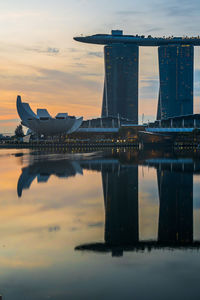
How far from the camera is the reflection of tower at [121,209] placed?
18.7m

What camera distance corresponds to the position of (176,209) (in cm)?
2523

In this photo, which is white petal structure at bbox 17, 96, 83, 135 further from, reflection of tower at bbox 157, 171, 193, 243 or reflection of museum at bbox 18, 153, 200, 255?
reflection of tower at bbox 157, 171, 193, 243

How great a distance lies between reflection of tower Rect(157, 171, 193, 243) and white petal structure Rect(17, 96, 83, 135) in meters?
128

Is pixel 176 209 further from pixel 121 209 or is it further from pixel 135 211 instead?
pixel 121 209

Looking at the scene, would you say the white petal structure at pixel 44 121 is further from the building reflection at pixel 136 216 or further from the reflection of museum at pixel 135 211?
the building reflection at pixel 136 216

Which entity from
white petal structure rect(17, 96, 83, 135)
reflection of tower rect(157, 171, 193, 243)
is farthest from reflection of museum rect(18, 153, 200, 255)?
white petal structure rect(17, 96, 83, 135)

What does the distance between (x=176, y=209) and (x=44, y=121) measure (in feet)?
471

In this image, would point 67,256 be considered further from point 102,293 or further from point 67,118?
point 67,118

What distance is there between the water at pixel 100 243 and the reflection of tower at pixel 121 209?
0.18 feet

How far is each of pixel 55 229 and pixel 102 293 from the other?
332 inches

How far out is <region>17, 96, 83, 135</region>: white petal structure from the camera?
166 meters

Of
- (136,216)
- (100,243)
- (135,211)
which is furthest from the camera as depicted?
(135,211)

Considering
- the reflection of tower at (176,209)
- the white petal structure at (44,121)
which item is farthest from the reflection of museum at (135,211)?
the white petal structure at (44,121)

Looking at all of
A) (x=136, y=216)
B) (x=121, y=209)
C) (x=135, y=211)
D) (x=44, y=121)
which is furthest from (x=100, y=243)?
(x=44, y=121)
